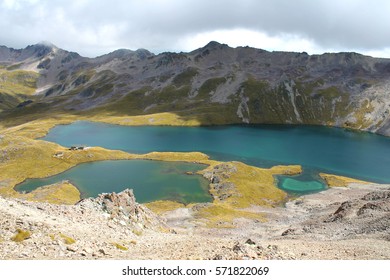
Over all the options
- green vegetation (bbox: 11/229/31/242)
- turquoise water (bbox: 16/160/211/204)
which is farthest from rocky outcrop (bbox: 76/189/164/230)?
turquoise water (bbox: 16/160/211/204)

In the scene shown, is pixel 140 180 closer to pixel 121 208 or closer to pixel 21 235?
pixel 121 208

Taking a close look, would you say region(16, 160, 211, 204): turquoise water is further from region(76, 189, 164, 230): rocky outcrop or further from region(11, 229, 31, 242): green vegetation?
region(11, 229, 31, 242): green vegetation

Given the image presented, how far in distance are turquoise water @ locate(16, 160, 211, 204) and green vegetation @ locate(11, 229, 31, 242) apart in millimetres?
77986

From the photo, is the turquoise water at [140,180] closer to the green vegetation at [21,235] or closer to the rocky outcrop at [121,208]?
the rocky outcrop at [121,208]

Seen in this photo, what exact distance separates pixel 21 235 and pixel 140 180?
3913 inches

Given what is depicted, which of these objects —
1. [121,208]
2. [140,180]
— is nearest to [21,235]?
[121,208]

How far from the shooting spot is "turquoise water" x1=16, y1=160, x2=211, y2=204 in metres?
115

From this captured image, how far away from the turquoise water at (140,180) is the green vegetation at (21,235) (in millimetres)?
77986

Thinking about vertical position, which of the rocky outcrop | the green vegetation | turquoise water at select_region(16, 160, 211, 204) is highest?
the green vegetation

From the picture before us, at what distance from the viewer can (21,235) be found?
3038 cm

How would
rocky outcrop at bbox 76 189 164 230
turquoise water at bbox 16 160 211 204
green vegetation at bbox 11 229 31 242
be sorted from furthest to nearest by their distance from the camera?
turquoise water at bbox 16 160 211 204, rocky outcrop at bbox 76 189 164 230, green vegetation at bbox 11 229 31 242

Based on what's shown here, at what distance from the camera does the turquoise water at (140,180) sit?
11512 centimetres
